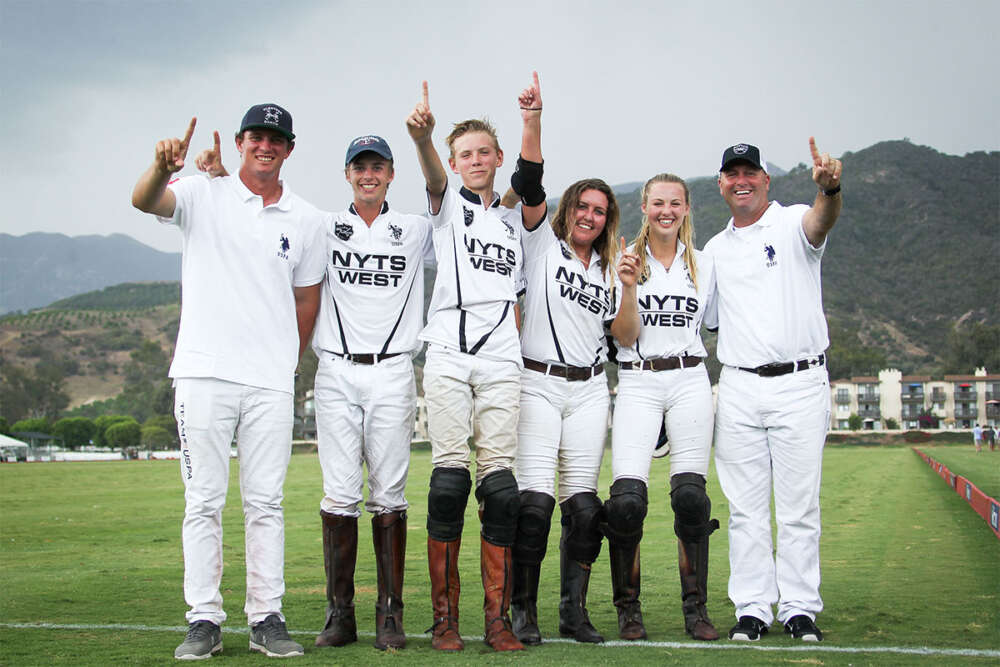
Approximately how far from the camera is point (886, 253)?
5974 inches

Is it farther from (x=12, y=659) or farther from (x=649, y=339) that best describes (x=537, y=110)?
(x=12, y=659)

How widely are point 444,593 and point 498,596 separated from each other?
0.30 metres

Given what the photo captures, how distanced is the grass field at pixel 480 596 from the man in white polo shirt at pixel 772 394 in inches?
13.9

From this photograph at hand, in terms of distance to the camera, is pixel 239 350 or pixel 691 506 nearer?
pixel 239 350

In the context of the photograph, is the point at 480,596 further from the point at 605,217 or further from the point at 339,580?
the point at 605,217

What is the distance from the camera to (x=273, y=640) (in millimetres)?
4809

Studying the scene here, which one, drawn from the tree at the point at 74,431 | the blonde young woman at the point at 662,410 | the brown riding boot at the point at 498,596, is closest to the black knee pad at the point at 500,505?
the brown riding boot at the point at 498,596

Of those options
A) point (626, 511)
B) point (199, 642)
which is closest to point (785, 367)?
point (626, 511)

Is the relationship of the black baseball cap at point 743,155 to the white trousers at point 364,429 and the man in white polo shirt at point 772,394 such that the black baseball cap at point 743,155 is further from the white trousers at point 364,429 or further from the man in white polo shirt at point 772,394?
the white trousers at point 364,429

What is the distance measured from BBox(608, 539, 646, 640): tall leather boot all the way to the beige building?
4368 inches

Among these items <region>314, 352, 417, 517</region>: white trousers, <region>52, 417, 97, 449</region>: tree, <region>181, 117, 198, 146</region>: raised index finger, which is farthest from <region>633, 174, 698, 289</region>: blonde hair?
<region>52, 417, 97, 449</region>: tree

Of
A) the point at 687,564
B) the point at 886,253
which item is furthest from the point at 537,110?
the point at 886,253

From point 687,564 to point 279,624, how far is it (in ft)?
8.04

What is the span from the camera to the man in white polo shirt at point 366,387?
5.34 m
